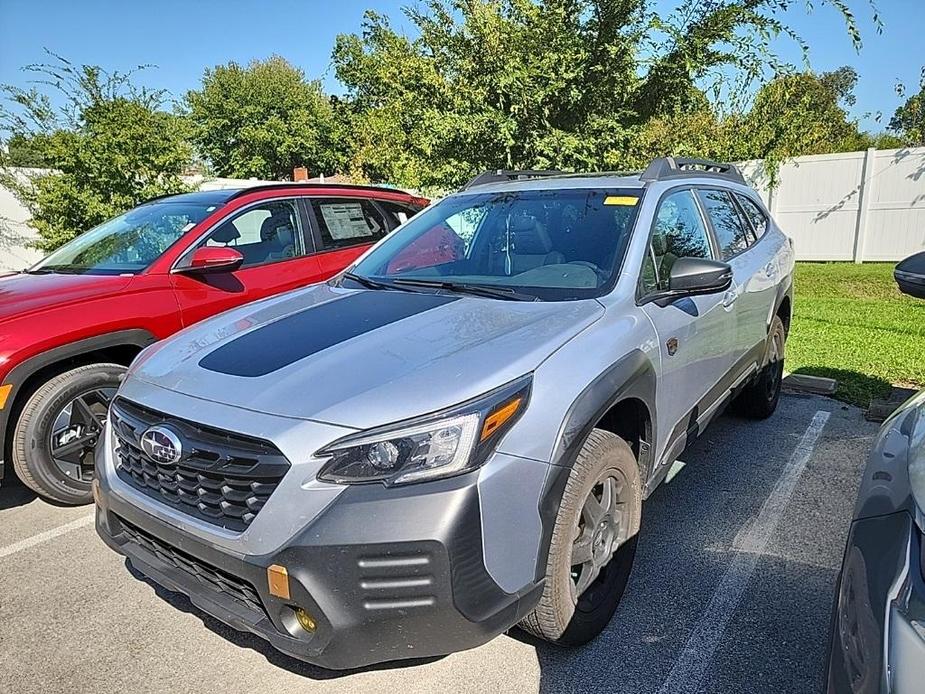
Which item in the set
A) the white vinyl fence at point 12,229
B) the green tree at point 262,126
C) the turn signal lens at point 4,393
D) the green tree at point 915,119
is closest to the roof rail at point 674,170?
the turn signal lens at point 4,393

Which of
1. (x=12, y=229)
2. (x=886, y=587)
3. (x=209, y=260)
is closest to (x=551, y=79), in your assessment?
(x=209, y=260)

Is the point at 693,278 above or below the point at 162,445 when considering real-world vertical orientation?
above

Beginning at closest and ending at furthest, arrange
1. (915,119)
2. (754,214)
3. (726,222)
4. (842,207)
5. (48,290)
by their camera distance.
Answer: (48,290), (726,222), (754,214), (842,207), (915,119)

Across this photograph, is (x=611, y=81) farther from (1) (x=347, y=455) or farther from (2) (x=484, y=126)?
(1) (x=347, y=455)

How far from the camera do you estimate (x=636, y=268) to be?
2852mm

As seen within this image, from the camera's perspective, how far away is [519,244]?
3365 mm

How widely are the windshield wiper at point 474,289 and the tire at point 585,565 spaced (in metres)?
0.70

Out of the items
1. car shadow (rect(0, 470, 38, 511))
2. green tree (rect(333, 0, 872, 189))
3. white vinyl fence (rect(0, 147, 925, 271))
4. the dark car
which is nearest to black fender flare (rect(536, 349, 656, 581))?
the dark car

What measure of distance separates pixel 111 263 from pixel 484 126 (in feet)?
17.4

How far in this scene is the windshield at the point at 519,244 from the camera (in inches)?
116

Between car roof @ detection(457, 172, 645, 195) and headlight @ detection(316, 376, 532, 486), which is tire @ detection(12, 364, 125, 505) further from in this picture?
headlight @ detection(316, 376, 532, 486)

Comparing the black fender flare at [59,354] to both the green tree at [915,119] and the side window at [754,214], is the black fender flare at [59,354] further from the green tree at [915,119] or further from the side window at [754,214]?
the green tree at [915,119]

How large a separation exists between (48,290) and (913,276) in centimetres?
443

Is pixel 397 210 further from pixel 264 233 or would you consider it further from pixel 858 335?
pixel 858 335
